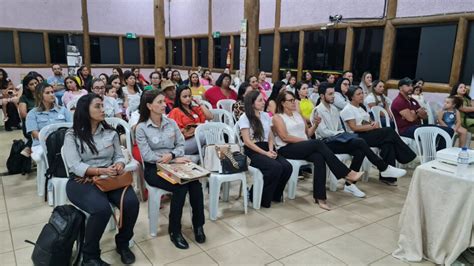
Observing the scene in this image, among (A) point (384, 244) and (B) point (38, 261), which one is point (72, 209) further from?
(A) point (384, 244)

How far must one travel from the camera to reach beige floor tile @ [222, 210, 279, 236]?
2660 mm

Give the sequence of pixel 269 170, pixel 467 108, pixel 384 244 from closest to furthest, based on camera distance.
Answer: pixel 384 244
pixel 269 170
pixel 467 108

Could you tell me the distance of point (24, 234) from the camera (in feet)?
8.17

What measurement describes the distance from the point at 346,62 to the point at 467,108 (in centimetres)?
277

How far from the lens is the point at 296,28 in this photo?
7.77 metres

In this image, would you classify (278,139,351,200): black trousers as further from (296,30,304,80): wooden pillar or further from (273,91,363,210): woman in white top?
(296,30,304,80): wooden pillar

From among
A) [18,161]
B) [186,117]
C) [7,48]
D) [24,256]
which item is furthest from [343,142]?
[7,48]

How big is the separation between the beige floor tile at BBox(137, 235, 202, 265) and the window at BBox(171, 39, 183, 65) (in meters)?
10.2

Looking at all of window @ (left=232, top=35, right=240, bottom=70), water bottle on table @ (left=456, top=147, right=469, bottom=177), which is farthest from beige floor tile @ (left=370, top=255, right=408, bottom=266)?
window @ (left=232, top=35, right=240, bottom=70)

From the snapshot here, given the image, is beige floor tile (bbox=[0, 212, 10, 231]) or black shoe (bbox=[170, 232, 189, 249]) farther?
beige floor tile (bbox=[0, 212, 10, 231])

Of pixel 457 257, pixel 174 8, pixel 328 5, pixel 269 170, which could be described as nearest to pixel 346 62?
pixel 328 5

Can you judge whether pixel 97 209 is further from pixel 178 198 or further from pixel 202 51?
pixel 202 51

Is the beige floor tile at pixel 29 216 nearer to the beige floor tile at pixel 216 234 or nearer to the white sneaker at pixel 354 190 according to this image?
the beige floor tile at pixel 216 234

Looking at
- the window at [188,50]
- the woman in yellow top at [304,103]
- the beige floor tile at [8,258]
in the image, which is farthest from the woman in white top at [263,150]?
the window at [188,50]
